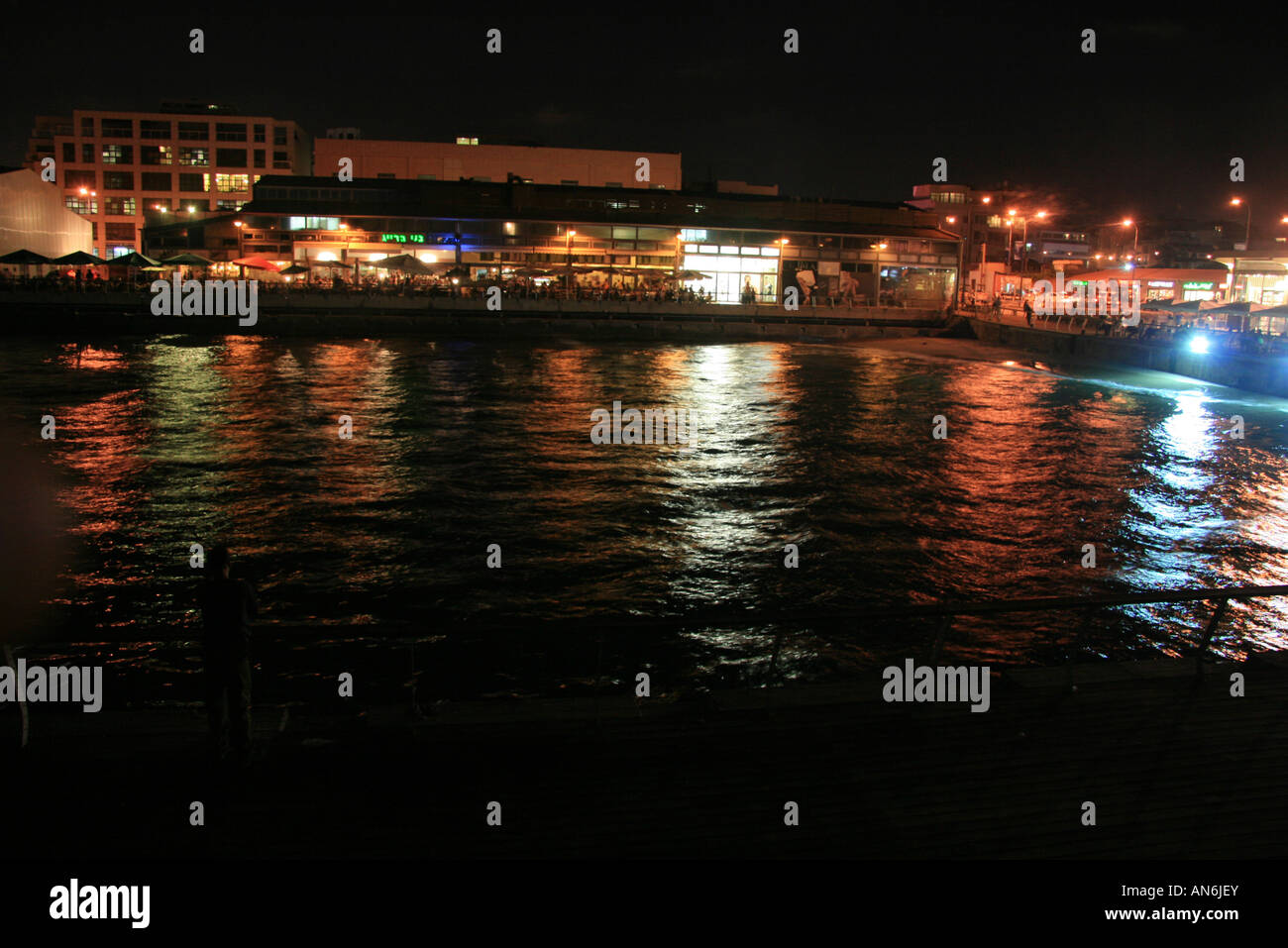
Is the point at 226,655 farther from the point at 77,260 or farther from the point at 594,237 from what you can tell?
the point at 594,237

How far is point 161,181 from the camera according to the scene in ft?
303

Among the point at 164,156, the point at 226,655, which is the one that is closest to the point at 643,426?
the point at 226,655

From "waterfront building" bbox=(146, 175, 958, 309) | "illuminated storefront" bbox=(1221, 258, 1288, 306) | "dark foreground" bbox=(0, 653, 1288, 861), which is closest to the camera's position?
"dark foreground" bbox=(0, 653, 1288, 861)

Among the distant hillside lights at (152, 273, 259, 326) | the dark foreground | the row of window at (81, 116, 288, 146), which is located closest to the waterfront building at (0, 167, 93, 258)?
the distant hillside lights at (152, 273, 259, 326)

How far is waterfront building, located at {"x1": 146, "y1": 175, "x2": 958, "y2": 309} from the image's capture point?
61531mm

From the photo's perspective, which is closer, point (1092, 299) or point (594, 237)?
point (1092, 299)

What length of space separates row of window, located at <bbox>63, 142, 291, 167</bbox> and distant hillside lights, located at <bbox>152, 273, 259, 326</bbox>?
4470 cm

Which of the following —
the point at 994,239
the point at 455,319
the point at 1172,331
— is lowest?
the point at 1172,331

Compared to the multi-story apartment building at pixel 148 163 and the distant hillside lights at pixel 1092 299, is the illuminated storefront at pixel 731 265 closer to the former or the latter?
the distant hillside lights at pixel 1092 299

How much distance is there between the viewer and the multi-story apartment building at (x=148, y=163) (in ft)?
299

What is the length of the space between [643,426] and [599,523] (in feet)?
33.6

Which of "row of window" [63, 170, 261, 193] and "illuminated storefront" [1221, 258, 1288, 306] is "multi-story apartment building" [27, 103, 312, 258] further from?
"illuminated storefront" [1221, 258, 1288, 306]
